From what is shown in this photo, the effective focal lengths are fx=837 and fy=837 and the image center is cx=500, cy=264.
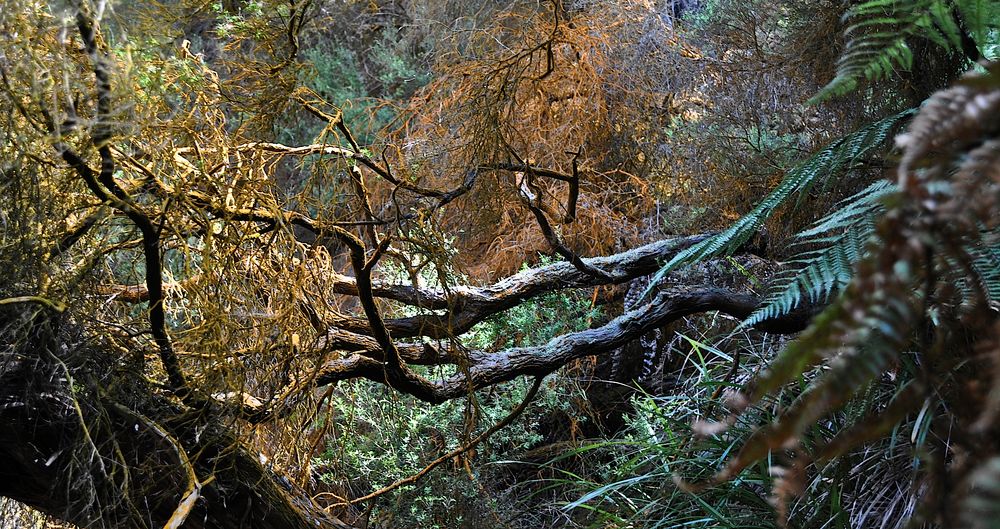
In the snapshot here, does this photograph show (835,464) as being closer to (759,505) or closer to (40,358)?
(759,505)

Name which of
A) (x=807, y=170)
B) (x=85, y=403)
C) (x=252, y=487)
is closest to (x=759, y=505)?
(x=807, y=170)

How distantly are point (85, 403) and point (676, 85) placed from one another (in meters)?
3.18

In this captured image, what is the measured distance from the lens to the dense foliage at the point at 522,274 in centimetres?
63

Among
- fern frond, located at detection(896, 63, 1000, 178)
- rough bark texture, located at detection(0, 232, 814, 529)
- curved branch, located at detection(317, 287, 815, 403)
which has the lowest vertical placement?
curved branch, located at detection(317, 287, 815, 403)

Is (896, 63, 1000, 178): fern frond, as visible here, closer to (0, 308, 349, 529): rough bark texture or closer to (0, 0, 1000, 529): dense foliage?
(0, 0, 1000, 529): dense foliage

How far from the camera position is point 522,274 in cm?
321

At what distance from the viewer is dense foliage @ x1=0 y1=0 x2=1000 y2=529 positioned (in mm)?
625

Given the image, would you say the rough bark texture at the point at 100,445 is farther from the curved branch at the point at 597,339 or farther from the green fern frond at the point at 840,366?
the green fern frond at the point at 840,366

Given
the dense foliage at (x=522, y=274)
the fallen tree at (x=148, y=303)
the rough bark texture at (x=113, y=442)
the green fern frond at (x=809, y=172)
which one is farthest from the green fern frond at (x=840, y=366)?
the rough bark texture at (x=113, y=442)

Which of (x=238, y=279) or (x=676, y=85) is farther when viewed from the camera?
(x=676, y=85)

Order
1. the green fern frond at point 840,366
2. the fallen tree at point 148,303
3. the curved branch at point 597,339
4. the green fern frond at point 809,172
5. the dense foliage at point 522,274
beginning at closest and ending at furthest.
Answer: the green fern frond at point 840,366 → the dense foliage at point 522,274 → the fallen tree at point 148,303 → the green fern frond at point 809,172 → the curved branch at point 597,339

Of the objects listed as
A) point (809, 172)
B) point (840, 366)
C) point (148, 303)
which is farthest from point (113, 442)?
point (840, 366)

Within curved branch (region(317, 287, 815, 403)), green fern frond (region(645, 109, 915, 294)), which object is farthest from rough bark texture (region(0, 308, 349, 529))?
green fern frond (region(645, 109, 915, 294))

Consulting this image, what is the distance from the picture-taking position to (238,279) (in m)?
2.04
